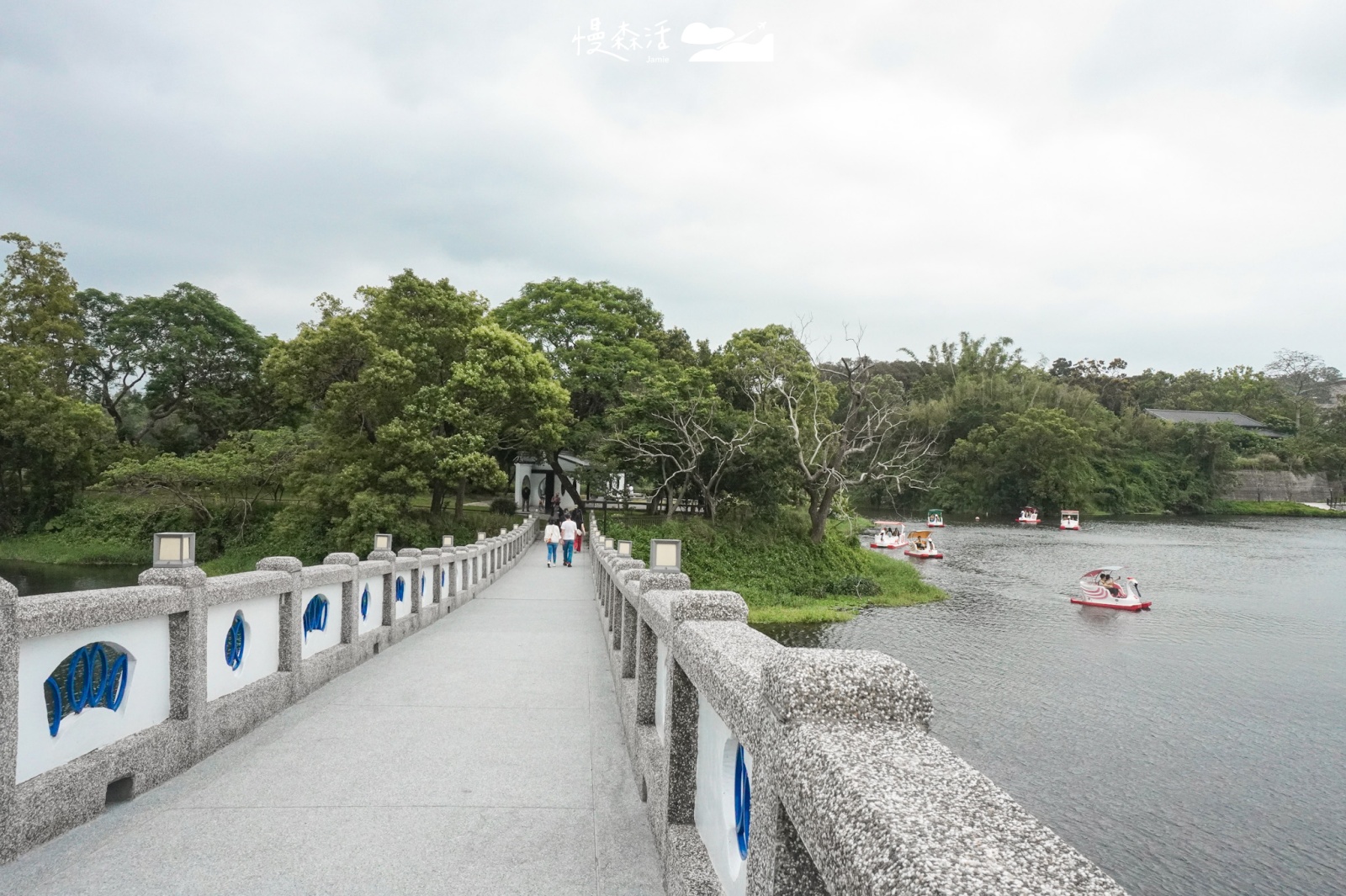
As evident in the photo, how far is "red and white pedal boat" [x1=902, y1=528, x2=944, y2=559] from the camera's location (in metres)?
34.9

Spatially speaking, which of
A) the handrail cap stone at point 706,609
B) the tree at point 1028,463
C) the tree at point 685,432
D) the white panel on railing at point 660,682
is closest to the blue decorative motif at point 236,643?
the white panel on railing at point 660,682

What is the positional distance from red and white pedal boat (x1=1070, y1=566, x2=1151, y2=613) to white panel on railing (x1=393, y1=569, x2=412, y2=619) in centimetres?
2001

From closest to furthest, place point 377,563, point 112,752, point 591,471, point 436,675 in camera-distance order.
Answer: point 112,752 → point 436,675 → point 377,563 → point 591,471

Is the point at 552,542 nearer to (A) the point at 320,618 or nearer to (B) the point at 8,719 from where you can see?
(A) the point at 320,618

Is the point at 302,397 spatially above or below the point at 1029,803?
above

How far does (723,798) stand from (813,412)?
28.9m

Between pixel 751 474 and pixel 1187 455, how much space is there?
170 feet

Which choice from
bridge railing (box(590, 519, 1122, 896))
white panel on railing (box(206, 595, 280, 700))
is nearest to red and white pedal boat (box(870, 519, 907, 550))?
white panel on railing (box(206, 595, 280, 700))


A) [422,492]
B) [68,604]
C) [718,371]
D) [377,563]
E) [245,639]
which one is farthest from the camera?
[718,371]

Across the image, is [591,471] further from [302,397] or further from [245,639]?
[245,639]

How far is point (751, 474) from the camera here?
29.1 metres

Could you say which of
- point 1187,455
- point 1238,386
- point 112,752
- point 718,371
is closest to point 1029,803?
point 112,752

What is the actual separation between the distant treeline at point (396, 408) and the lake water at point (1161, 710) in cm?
593

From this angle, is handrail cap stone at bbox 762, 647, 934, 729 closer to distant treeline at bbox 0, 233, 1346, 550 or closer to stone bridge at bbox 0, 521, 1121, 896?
stone bridge at bbox 0, 521, 1121, 896
